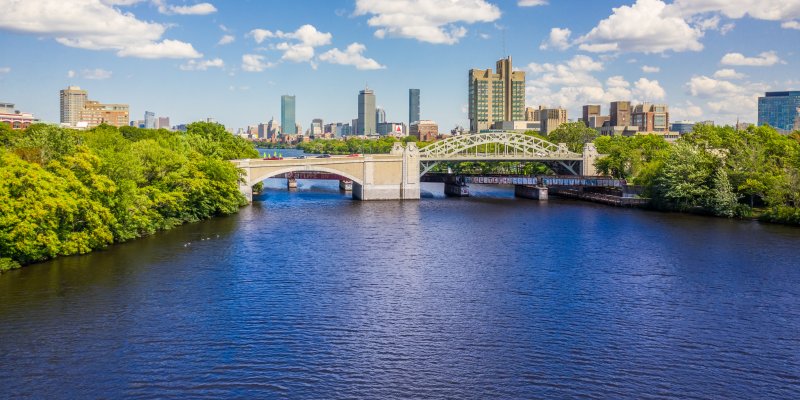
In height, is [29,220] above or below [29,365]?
above

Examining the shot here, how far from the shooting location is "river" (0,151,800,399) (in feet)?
91.7

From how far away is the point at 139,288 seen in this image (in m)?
41.8

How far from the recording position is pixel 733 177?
8088 centimetres

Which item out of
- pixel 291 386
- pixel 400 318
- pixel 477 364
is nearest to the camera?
pixel 291 386

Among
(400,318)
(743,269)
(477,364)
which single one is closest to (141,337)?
(400,318)

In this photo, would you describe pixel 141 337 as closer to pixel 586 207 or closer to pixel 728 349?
pixel 728 349

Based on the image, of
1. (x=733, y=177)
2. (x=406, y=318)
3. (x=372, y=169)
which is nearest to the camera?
(x=406, y=318)

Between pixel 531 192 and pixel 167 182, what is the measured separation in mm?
57311

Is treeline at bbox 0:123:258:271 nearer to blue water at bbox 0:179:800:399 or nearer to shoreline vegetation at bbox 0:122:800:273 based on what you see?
shoreline vegetation at bbox 0:122:800:273

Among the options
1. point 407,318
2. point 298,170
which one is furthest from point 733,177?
point 407,318

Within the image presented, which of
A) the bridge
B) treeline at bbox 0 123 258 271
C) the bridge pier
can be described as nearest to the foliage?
the bridge pier

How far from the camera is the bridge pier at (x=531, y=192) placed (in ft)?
346

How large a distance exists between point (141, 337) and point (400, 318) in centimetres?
1153

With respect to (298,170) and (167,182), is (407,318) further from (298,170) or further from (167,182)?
(298,170)
